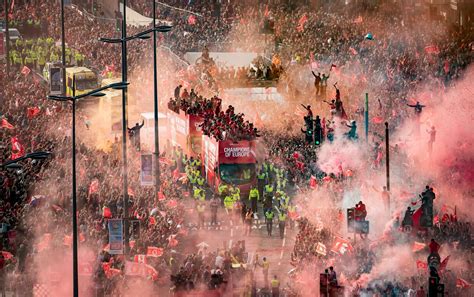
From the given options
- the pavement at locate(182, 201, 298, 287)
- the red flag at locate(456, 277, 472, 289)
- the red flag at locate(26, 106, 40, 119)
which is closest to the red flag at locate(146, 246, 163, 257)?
the pavement at locate(182, 201, 298, 287)

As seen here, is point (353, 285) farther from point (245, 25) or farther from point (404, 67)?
point (245, 25)

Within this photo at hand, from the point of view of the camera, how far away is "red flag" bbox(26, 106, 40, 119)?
181 ft

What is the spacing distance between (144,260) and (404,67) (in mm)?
34082

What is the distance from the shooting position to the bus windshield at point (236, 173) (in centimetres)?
4956

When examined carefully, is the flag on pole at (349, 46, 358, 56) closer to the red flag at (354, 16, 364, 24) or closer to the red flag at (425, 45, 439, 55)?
the red flag at (425, 45, 439, 55)

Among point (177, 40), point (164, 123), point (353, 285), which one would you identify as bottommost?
point (353, 285)

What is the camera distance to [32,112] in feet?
183

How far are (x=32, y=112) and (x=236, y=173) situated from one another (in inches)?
398

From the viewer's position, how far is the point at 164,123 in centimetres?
6003

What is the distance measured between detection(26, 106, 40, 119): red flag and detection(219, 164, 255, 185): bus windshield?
946 centimetres

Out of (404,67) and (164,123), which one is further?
(404,67)

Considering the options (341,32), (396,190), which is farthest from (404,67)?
(396,190)

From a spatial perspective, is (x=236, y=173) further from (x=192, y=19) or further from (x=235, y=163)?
(x=192, y=19)

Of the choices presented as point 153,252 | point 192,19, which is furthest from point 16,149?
point 192,19
